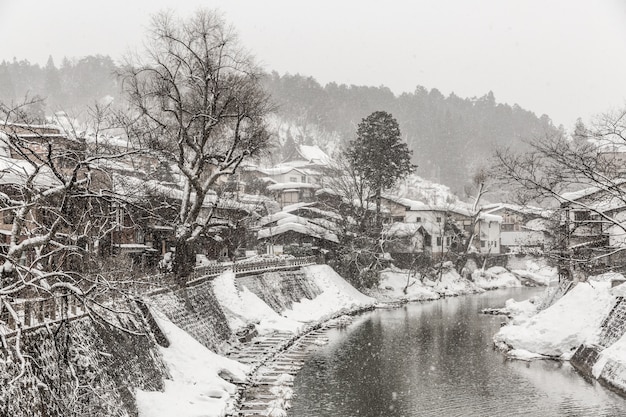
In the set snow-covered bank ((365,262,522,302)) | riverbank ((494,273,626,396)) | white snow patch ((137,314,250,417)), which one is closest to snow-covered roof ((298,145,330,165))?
snow-covered bank ((365,262,522,302))

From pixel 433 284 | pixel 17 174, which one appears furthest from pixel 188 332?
pixel 433 284

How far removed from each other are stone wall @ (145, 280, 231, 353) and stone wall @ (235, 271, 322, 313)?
533cm

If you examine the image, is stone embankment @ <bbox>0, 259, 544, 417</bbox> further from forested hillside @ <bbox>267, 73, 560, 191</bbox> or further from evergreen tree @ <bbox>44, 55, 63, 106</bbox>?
evergreen tree @ <bbox>44, 55, 63, 106</bbox>

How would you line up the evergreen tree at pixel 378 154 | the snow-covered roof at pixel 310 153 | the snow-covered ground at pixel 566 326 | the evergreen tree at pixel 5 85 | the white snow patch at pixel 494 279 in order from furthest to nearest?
the evergreen tree at pixel 5 85
the snow-covered roof at pixel 310 153
the white snow patch at pixel 494 279
the evergreen tree at pixel 378 154
the snow-covered ground at pixel 566 326

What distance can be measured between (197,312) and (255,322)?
539 cm

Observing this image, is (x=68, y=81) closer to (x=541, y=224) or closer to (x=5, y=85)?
(x=5, y=85)

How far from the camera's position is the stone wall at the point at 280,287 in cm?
3388

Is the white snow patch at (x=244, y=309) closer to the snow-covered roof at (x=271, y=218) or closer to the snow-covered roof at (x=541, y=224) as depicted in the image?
the snow-covered roof at (x=541, y=224)

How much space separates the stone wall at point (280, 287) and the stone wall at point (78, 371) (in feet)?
50.8

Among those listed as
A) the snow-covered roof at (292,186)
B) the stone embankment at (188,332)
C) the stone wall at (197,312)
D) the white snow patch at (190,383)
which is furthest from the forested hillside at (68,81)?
the white snow patch at (190,383)

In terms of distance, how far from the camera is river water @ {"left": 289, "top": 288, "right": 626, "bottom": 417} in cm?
1898

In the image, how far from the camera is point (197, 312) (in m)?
24.8

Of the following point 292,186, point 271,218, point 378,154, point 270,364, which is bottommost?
point 270,364

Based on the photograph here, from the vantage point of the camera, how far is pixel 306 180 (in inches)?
3113
